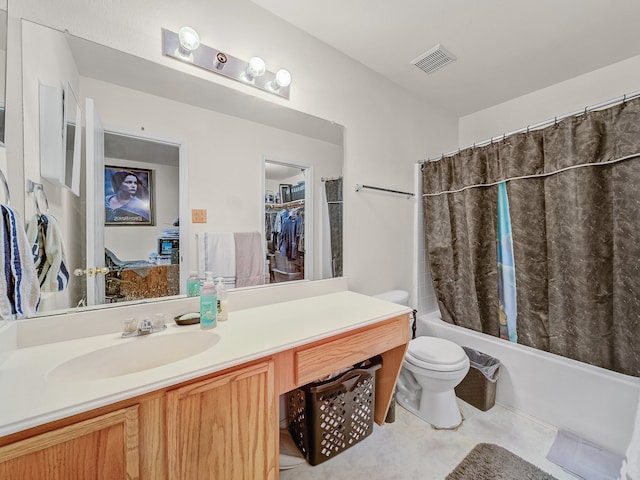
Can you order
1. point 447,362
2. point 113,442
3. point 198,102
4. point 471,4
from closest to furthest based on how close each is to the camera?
point 113,442 → point 198,102 → point 471,4 → point 447,362

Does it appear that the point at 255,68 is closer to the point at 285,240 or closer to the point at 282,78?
the point at 282,78

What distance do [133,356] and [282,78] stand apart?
1531 mm

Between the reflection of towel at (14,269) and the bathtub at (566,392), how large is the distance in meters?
2.40

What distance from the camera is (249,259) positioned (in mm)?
1505

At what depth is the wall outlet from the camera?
1.33 meters

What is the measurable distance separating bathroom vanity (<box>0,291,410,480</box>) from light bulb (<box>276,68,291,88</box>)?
128cm

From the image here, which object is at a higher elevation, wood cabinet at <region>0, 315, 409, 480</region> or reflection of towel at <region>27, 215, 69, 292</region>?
reflection of towel at <region>27, 215, 69, 292</region>

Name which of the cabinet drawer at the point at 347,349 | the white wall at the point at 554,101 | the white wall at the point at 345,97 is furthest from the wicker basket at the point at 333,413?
the white wall at the point at 554,101

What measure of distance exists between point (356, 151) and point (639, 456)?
1.92 meters

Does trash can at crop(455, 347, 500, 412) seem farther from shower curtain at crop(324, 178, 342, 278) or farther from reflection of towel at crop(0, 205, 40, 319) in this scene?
reflection of towel at crop(0, 205, 40, 319)

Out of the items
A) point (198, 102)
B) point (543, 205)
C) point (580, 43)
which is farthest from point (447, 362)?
point (580, 43)

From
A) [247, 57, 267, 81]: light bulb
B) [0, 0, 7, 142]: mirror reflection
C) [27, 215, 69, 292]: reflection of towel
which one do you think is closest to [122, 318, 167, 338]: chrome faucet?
[27, 215, 69, 292]: reflection of towel

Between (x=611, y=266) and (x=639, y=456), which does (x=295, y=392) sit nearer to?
(x=639, y=456)

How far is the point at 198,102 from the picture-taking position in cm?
135
